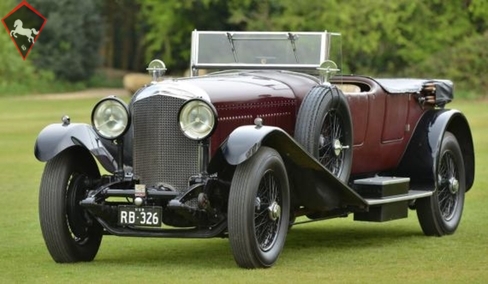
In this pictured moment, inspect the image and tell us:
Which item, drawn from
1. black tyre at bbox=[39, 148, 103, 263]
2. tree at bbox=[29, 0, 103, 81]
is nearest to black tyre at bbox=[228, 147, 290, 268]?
black tyre at bbox=[39, 148, 103, 263]

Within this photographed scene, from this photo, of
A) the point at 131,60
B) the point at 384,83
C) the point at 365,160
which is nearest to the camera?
the point at 365,160

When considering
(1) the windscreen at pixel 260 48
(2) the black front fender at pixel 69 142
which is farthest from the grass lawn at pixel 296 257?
(1) the windscreen at pixel 260 48

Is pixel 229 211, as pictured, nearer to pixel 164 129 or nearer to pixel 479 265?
pixel 164 129

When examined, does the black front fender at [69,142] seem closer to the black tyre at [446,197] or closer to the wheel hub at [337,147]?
the wheel hub at [337,147]

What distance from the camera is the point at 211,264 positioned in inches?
351

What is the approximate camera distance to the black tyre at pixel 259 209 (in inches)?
325

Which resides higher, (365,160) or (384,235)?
(365,160)

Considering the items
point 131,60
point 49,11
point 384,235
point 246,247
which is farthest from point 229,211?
point 131,60

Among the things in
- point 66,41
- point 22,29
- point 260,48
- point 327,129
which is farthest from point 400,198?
point 66,41

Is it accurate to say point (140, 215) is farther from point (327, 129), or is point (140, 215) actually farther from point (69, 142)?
point (327, 129)

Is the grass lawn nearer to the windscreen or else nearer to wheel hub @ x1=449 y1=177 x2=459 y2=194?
wheel hub @ x1=449 y1=177 x2=459 y2=194

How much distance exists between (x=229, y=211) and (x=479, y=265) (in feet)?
5.97

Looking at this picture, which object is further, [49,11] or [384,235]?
[49,11]

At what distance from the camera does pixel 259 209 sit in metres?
8.55
